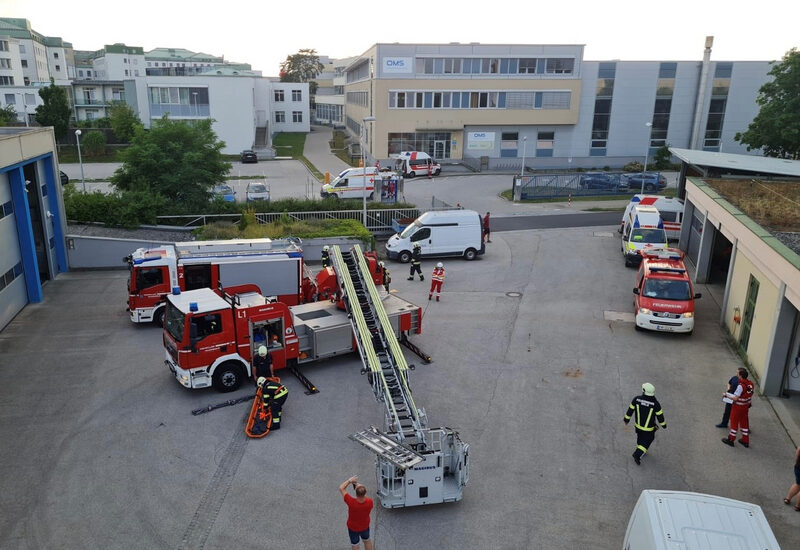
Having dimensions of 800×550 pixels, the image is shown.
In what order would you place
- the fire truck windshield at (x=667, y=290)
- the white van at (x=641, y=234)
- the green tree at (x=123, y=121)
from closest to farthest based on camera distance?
the fire truck windshield at (x=667, y=290) → the white van at (x=641, y=234) → the green tree at (x=123, y=121)

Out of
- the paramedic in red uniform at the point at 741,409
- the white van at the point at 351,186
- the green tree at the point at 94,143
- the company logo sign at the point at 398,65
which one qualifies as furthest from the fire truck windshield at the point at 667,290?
the green tree at the point at 94,143

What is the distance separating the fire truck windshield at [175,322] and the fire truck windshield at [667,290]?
12456 millimetres

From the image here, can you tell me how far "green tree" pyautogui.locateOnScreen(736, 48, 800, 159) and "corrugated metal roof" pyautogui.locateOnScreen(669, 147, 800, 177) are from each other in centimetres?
624

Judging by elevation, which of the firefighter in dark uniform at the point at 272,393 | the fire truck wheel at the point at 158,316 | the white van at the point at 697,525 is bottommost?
the fire truck wheel at the point at 158,316

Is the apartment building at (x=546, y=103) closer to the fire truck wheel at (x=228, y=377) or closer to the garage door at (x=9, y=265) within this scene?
the garage door at (x=9, y=265)

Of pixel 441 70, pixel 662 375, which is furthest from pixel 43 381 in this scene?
pixel 441 70

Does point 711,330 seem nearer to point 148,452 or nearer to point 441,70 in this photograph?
point 148,452

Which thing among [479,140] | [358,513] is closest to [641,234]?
[358,513]

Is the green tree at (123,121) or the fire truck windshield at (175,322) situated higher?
the green tree at (123,121)

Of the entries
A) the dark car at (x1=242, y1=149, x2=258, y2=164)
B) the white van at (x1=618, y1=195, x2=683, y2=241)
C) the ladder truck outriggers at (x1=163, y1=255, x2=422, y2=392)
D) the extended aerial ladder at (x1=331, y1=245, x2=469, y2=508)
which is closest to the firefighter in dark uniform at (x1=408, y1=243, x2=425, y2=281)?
the ladder truck outriggers at (x1=163, y1=255, x2=422, y2=392)

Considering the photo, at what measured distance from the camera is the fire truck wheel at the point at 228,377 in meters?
13.1

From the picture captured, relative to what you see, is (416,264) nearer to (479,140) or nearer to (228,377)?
(228,377)

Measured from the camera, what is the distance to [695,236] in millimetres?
25203

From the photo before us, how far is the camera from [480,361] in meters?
15.2
